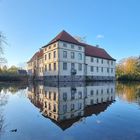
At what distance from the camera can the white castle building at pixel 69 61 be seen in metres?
39.5

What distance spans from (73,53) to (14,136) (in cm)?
3715

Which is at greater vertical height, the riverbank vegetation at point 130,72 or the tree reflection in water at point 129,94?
the riverbank vegetation at point 130,72

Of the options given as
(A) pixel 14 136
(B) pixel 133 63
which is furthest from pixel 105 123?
(B) pixel 133 63

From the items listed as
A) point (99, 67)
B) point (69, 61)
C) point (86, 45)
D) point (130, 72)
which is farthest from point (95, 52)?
point (130, 72)

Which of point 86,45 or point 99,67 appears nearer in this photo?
point 99,67

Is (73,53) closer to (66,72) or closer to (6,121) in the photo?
(66,72)

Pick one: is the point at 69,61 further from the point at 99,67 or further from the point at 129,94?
the point at 129,94

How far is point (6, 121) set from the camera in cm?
734

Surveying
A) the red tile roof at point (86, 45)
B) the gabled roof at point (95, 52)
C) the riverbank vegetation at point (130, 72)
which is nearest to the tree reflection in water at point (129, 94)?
the red tile roof at point (86, 45)

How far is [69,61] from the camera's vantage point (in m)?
41.2

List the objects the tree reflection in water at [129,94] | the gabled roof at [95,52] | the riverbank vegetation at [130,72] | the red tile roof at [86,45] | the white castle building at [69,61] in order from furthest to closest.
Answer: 1. the riverbank vegetation at [130,72]
2. the gabled roof at [95,52]
3. the red tile roof at [86,45]
4. the white castle building at [69,61]
5. the tree reflection in water at [129,94]

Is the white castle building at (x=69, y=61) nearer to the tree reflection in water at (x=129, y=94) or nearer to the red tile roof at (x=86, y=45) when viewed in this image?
the red tile roof at (x=86, y=45)

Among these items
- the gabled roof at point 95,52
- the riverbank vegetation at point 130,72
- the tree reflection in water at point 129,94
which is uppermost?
the gabled roof at point 95,52

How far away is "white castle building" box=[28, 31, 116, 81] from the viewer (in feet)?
130
